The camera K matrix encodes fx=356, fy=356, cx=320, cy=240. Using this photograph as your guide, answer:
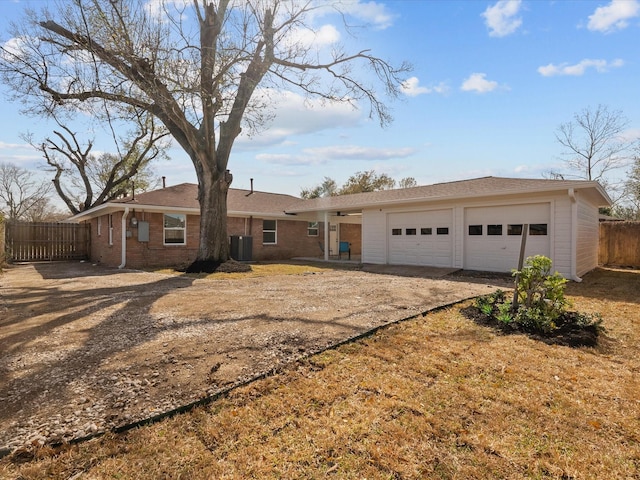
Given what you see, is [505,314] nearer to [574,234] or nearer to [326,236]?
[574,234]

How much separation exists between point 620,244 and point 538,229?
7.32 metres

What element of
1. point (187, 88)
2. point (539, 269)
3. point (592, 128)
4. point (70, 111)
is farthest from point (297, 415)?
point (592, 128)

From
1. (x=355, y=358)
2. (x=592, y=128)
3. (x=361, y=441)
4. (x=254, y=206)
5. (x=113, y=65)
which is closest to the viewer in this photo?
(x=361, y=441)

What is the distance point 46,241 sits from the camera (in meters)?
18.2

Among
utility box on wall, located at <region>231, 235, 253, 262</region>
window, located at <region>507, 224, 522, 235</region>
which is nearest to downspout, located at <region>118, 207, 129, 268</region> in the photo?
utility box on wall, located at <region>231, 235, 253, 262</region>

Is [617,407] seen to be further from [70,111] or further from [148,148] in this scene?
[148,148]

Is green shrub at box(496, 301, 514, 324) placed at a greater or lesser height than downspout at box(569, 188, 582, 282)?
lesser

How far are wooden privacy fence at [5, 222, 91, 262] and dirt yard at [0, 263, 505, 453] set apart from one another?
39.5ft

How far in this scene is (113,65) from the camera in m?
8.57

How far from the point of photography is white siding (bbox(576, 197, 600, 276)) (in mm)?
10742

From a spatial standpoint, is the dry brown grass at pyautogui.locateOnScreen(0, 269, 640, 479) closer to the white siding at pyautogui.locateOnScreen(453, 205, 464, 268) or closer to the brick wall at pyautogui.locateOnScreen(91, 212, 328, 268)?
the white siding at pyautogui.locateOnScreen(453, 205, 464, 268)

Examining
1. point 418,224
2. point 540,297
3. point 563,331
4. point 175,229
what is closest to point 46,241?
point 175,229

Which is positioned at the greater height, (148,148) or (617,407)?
(148,148)

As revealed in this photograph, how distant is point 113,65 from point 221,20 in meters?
3.94
